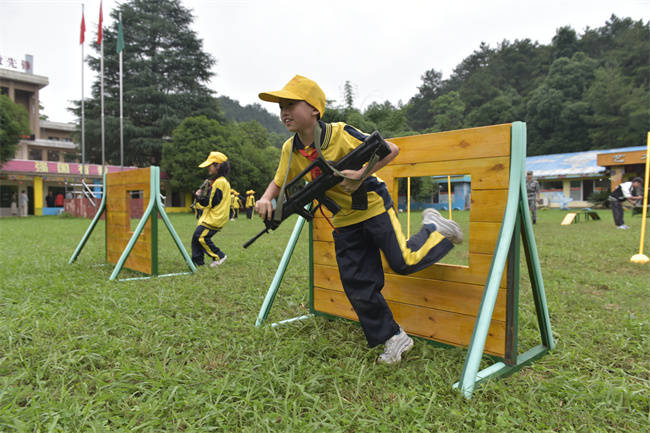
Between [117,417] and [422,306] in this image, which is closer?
[117,417]

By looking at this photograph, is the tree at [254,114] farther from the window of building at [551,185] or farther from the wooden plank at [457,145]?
the wooden plank at [457,145]

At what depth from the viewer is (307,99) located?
2316 millimetres

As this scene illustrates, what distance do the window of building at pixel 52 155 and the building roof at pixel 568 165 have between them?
147 feet

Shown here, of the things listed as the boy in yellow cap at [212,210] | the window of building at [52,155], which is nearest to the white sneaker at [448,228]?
the boy in yellow cap at [212,210]

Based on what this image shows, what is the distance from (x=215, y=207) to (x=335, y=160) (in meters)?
3.91

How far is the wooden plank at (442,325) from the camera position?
92.0 inches

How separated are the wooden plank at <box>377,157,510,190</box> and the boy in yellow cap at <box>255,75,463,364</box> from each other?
0.30 meters

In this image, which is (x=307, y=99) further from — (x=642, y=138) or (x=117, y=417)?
(x=642, y=138)

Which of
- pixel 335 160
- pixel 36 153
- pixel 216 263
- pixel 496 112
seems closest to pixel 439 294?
pixel 335 160

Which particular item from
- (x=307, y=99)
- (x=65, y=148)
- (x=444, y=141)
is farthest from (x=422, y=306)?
(x=65, y=148)

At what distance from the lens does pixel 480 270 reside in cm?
241

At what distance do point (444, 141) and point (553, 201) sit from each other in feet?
110

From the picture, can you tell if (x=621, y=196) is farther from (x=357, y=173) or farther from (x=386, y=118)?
(x=386, y=118)

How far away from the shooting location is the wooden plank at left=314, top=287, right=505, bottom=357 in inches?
92.0
